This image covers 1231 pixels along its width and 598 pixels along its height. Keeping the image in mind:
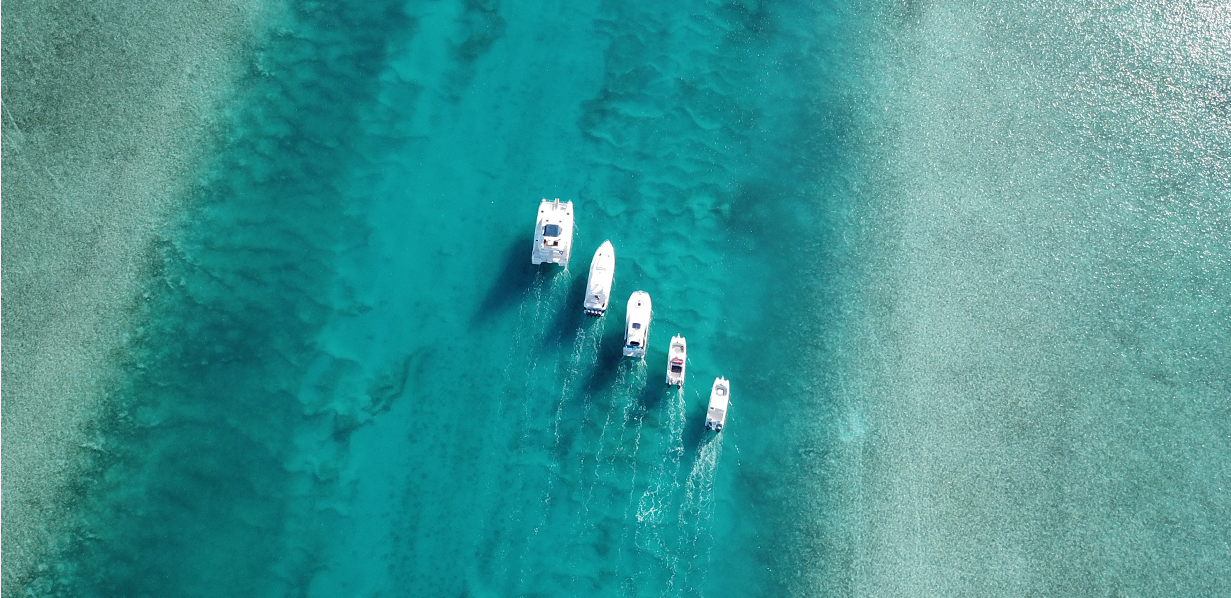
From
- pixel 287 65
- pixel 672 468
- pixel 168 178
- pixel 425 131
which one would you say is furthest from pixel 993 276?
pixel 168 178

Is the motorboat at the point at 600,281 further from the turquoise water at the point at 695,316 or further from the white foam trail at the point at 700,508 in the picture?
the white foam trail at the point at 700,508

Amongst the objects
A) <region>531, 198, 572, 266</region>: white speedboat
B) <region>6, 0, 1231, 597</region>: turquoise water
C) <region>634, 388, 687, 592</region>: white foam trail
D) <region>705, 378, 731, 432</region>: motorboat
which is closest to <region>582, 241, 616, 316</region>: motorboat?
<region>6, 0, 1231, 597</region>: turquoise water

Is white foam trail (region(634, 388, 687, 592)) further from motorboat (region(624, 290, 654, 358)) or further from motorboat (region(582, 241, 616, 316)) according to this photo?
motorboat (region(582, 241, 616, 316))

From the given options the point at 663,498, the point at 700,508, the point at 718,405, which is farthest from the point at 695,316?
the point at 700,508

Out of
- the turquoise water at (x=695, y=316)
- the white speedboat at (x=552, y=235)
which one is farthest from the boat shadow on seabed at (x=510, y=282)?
the white speedboat at (x=552, y=235)

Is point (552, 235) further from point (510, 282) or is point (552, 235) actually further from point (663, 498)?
point (663, 498)

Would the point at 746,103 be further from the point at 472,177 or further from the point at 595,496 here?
the point at 595,496
